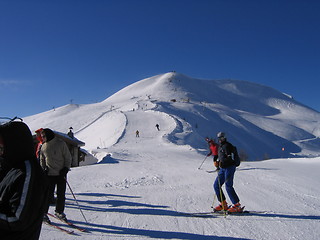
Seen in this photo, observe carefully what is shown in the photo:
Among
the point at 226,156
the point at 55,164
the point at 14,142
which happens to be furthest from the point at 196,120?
the point at 14,142

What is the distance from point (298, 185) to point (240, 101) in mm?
128715

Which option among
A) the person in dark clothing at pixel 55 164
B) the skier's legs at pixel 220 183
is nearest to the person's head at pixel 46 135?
the person in dark clothing at pixel 55 164

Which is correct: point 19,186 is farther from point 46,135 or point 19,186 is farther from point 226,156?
point 226,156

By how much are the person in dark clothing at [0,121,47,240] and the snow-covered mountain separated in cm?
2728

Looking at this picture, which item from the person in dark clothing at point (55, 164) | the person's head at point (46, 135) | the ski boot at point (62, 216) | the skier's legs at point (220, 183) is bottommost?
the ski boot at point (62, 216)

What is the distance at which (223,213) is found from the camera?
6551 mm

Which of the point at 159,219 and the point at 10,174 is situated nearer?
the point at 10,174

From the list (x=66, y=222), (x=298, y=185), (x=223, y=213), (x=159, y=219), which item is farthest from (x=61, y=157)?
(x=298, y=185)

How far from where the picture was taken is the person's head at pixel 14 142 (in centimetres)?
234

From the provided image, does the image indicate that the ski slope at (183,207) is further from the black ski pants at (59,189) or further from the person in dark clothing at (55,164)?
the person in dark clothing at (55,164)

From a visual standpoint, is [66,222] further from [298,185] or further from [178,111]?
[178,111]

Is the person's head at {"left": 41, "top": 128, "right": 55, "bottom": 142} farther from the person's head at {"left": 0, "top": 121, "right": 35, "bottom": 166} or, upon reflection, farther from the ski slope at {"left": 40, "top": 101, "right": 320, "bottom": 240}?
the person's head at {"left": 0, "top": 121, "right": 35, "bottom": 166}

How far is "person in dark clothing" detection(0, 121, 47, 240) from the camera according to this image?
7.22 ft

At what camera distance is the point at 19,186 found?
7.47 ft
